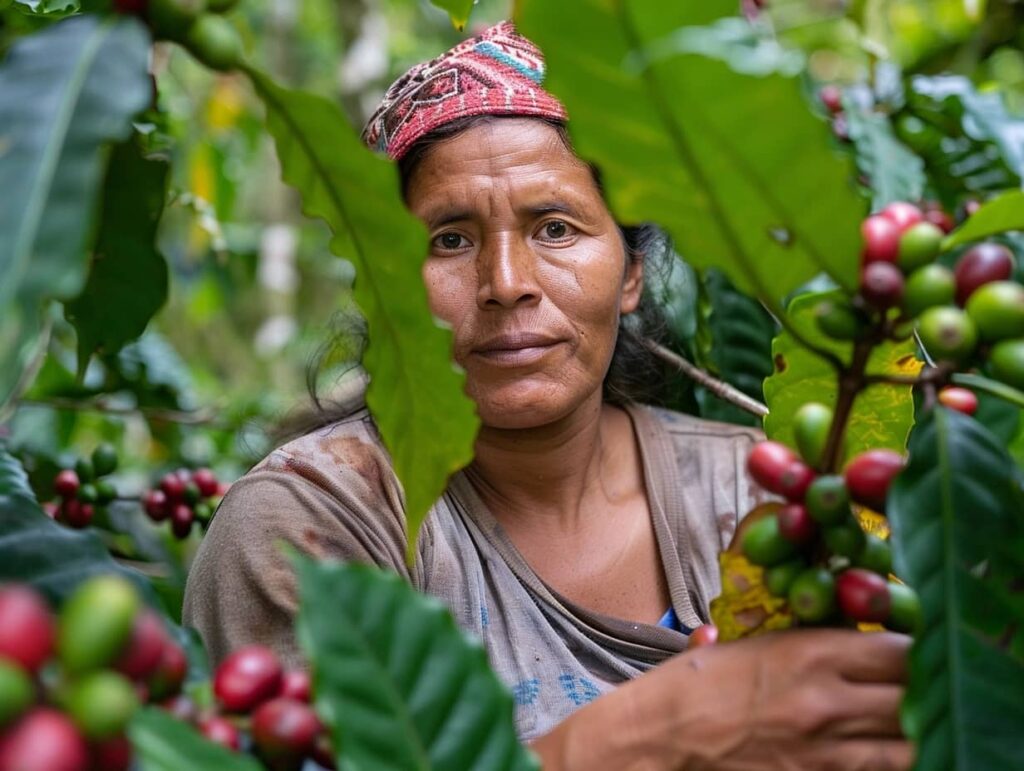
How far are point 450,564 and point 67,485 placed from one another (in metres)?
0.64

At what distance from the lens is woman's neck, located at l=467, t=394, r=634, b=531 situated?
1793 millimetres

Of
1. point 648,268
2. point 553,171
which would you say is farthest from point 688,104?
point 648,268

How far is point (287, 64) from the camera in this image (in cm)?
492

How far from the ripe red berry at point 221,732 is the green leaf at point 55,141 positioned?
235mm

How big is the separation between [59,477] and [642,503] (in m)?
0.96

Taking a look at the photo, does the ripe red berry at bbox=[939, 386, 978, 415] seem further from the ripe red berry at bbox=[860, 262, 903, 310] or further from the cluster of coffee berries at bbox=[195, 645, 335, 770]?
the cluster of coffee berries at bbox=[195, 645, 335, 770]

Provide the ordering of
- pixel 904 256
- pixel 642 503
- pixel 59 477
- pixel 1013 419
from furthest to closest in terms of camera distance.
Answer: pixel 642 503
pixel 59 477
pixel 1013 419
pixel 904 256

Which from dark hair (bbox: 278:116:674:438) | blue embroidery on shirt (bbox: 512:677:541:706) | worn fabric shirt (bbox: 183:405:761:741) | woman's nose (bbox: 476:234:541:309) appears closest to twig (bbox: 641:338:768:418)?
dark hair (bbox: 278:116:674:438)

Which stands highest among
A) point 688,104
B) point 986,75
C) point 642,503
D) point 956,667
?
point 986,75

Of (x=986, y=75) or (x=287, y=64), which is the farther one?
(x=287, y=64)

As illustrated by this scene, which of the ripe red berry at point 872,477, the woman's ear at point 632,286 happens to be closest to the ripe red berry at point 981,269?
the ripe red berry at point 872,477

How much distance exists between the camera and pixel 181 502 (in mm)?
1888

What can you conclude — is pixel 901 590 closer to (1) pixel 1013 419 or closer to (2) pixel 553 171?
(1) pixel 1013 419

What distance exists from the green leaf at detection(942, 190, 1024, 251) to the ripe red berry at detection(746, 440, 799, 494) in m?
0.21
